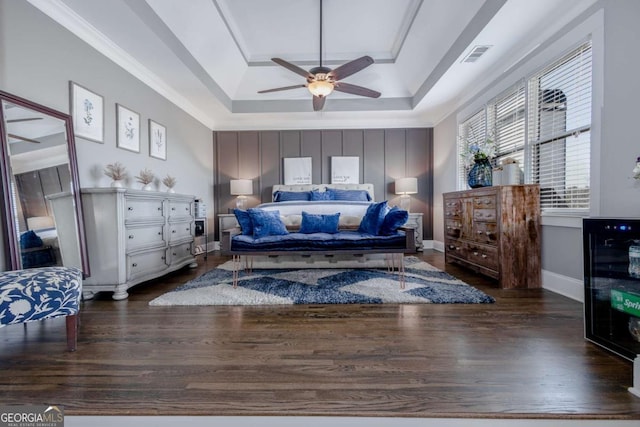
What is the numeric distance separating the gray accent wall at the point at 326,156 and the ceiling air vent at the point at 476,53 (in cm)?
246

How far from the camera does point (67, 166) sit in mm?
2547

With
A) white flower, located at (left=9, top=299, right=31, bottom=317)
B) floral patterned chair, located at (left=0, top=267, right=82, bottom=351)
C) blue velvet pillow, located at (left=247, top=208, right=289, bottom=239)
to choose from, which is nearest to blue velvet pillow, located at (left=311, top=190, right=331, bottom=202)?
blue velvet pillow, located at (left=247, top=208, right=289, bottom=239)

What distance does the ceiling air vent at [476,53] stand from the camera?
3162 mm

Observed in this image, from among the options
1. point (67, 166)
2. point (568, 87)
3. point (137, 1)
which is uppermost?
point (137, 1)

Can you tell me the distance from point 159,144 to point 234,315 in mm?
3113

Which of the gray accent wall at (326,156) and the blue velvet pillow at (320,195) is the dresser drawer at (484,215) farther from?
the blue velvet pillow at (320,195)

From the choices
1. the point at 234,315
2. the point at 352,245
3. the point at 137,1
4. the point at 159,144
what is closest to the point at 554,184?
the point at 352,245

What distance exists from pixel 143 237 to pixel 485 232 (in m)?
3.73

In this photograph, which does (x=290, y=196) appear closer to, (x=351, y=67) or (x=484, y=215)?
(x=351, y=67)

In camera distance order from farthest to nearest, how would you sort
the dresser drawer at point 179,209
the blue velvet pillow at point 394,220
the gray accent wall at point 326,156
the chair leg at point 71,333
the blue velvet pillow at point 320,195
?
the gray accent wall at point 326,156 → the blue velvet pillow at point 320,195 → the dresser drawer at point 179,209 → the blue velvet pillow at point 394,220 → the chair leg at point 71,333

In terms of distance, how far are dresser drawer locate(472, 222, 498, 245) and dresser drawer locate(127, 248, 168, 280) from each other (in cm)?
371

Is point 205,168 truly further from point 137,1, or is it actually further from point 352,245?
point 352,245

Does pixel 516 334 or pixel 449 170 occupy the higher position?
pixel 449 170

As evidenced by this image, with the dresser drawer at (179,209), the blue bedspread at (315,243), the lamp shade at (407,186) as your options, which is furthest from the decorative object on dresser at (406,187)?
the dresser drawer at (179,209)
